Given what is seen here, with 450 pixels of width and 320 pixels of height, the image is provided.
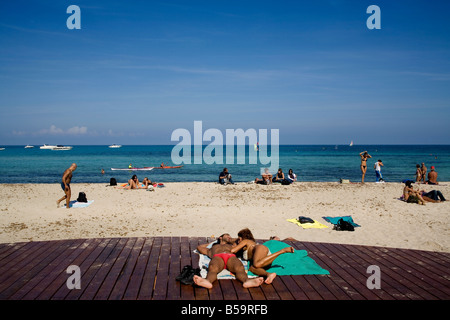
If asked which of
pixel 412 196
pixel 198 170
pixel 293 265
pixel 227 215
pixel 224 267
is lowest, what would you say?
pixel 198 170

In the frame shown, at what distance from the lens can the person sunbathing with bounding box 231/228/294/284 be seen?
5598mm

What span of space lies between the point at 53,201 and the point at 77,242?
448 inches

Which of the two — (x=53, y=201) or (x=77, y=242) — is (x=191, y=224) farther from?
(x=53, y=201)

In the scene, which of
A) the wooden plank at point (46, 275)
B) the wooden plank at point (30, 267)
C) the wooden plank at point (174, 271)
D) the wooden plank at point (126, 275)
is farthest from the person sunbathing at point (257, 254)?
the wooden plank at point (30, 267)

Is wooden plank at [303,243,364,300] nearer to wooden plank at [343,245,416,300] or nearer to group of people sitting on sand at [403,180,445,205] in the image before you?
wooden plank at [343,245,416,300]

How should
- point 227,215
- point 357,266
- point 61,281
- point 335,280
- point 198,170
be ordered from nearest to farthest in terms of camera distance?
point 61,281 → point 335,280 → point 357,266 → point 227,215 → point 198,170

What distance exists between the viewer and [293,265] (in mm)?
6117

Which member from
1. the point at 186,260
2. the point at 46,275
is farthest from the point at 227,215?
the point at 46,275

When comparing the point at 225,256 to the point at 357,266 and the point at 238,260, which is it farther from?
Result: the point at 357,266

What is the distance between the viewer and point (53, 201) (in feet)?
57.5

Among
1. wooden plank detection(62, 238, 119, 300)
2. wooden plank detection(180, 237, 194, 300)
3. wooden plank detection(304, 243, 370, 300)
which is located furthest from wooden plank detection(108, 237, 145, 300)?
wooden plank detection(304, 243, 370, 300)

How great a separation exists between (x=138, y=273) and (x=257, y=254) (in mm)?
2199

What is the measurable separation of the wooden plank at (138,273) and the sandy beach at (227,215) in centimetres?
370
